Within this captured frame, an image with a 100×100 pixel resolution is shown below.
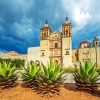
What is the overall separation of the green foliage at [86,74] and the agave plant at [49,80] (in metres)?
0.60

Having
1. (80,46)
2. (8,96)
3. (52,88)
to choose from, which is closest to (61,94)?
(52,88)

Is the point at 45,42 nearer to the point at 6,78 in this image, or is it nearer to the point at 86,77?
the point at 6,78

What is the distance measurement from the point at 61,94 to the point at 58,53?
48057mm

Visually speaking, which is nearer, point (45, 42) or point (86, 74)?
point (86, 74)

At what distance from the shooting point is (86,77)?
223 inches

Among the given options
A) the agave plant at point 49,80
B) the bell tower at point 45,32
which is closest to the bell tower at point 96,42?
the bell tower at point 45,32

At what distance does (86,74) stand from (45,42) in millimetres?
49027

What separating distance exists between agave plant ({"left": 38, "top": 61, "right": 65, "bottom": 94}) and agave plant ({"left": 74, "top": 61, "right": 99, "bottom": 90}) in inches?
24.5

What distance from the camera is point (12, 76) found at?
6270mm

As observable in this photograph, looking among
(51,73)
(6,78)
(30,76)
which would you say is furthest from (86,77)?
(6,78)

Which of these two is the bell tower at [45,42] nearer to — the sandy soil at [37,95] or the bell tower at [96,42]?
the bell tower at [96,42]

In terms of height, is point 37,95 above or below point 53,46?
below

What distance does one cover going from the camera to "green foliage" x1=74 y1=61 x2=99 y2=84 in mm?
5660

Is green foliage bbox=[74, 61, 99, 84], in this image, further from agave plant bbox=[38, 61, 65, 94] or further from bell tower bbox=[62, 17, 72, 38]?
bell tower bbox=[62, 17, 72, 38]
